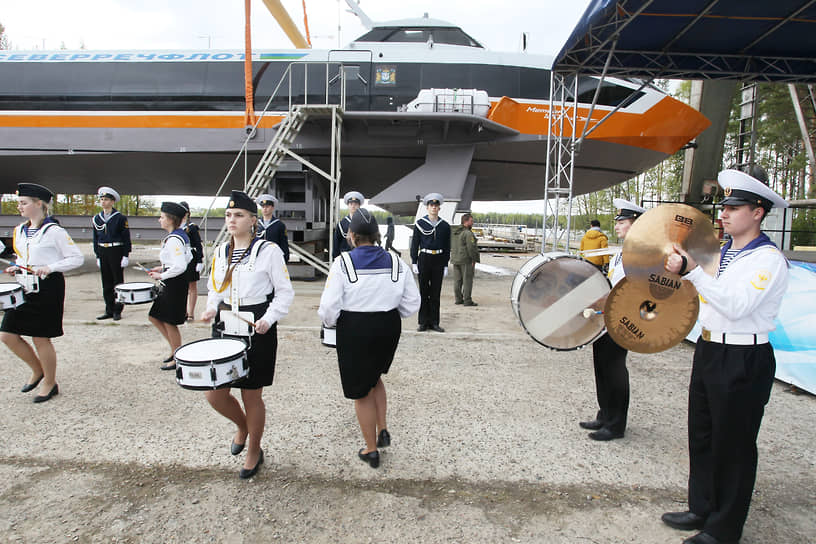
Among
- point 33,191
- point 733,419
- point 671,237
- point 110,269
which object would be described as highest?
point 33,191

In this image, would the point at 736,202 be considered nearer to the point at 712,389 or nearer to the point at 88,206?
the point at 712,389

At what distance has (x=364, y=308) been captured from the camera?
2.63 metres

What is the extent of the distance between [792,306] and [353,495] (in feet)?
15.5

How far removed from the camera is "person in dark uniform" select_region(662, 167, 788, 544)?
1.94 metres

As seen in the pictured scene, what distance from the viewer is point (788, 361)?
433cm

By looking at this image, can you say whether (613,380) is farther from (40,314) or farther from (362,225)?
(40,314)

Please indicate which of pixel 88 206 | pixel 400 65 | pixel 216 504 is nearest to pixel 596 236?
pixel 400 65

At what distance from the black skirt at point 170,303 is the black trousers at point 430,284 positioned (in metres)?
3.21

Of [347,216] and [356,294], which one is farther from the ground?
[347,216]

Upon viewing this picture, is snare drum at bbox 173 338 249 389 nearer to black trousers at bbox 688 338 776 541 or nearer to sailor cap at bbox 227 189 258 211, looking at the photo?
sailor cap at bbox 227 189 258 211

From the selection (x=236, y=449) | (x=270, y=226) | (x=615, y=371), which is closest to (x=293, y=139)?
(x=270, y=226)

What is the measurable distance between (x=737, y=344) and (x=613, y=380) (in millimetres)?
1271

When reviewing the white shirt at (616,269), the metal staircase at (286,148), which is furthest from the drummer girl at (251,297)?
Answer: the metal staircase at (286,148)

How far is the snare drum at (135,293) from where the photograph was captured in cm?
452
